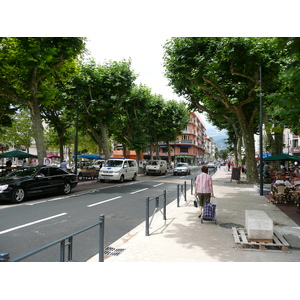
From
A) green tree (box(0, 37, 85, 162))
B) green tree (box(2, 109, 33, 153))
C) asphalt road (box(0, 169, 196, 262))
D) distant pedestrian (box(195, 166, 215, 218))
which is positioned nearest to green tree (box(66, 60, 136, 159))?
green tree (box(0, 37, 85, 162))

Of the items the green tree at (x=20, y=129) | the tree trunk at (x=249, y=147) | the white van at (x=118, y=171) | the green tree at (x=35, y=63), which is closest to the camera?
the green tree at (x=35, y=63)

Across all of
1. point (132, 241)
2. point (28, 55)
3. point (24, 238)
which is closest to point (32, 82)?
point (28, 55)

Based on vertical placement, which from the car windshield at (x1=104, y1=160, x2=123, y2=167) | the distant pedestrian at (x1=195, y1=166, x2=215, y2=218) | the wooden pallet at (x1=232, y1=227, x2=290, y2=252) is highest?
the car windshield at (x1=104, y1=160, x2=123, y2=167)

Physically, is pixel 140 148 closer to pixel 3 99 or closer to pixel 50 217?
pixel 3 99

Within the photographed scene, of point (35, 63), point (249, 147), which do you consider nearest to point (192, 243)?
point (35, 63)

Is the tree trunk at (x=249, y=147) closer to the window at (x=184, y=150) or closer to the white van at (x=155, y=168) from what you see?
the white van at (x=155, y=168)

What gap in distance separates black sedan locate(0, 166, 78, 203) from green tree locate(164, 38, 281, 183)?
30.9 ft

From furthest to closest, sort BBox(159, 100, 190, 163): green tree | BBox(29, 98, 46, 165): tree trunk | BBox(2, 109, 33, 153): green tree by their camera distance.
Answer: BBox(159, 100, 190, 163): green tree, BBox(2, 109, 33, 153): green tree, BBox(29, 98, 46, 165): tree trunk

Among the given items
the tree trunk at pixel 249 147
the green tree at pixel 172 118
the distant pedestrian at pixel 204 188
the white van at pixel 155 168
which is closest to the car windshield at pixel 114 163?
the white van at pixel 155 168

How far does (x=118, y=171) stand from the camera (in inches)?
786

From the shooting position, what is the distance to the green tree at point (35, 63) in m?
13.7

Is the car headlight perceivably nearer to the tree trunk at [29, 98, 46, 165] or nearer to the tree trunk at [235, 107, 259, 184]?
the tree trunk at [29, 98, 46, 165]

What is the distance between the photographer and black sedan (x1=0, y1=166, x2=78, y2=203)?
10125 millimetres

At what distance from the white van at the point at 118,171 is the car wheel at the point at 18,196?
31.2ft
